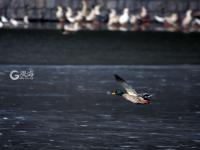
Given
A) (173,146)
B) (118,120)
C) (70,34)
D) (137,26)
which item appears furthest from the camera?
(137,26)

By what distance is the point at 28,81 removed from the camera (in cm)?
2784

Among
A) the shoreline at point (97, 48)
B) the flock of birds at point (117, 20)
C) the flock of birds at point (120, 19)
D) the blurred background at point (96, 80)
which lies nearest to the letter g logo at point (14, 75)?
the blurred background at point (96, 80)

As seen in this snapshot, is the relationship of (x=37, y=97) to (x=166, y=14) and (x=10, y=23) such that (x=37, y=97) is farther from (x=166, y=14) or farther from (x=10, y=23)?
(x=166, y=14)

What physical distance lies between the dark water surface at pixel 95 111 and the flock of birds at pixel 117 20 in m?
22.5

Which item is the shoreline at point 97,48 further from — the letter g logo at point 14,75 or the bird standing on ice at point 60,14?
the bird standing on ice at point 60,14

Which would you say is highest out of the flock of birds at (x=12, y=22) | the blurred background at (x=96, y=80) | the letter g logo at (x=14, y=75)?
the flock of birds at (x=12, y=22)

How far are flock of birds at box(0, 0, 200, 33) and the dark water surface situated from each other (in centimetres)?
2250

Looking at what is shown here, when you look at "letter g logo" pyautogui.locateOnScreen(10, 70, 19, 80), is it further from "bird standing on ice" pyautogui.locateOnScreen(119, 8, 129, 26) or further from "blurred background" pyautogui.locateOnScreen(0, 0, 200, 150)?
"bird standing on ice" pyautogui.locateOnScreen(119, 8, 129, 26)

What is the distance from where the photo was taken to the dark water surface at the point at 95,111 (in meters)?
18.9

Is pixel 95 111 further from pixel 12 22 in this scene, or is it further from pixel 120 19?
pixel 120 19

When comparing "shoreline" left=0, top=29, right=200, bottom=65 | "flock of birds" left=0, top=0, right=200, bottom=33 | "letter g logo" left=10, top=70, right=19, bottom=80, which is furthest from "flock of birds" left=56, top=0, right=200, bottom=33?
"letter g logo" left=10, top=70, right=19, bottom=80

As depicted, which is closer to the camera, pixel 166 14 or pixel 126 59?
pixel 126 59

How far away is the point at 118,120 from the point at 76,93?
4.31m

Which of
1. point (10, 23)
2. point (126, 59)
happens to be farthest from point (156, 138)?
point (10, 23)
